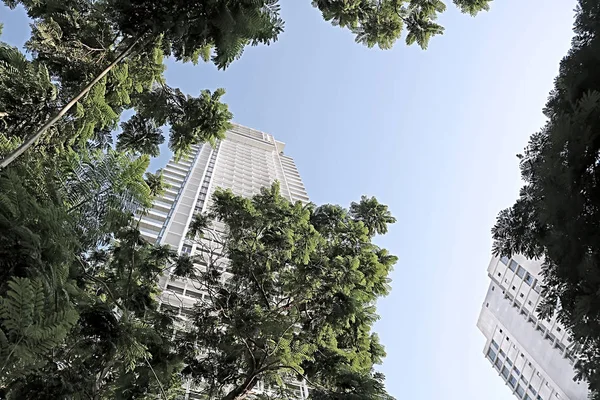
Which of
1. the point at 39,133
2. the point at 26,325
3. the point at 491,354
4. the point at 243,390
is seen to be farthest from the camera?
the point at 491,354

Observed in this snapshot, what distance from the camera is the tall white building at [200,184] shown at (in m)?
24.0

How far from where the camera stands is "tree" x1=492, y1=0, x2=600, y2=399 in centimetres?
235

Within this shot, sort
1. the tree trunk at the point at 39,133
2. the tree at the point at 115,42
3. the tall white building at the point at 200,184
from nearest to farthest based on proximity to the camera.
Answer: the tree trunk at the point at 39,133 < the tree at the point at 115,42 < the tall white building at the point at 200,184

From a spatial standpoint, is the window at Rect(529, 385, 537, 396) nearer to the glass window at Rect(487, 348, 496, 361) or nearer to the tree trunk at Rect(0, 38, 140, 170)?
the glass window at Rect(487, 348, 496, 361)

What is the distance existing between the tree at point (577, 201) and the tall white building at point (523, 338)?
3408cm

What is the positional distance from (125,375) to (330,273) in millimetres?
3617

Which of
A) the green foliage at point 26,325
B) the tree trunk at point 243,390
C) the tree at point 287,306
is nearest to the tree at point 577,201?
the green foliage at point 26,325

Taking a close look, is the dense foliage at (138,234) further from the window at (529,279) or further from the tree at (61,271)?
the window at (529,279)

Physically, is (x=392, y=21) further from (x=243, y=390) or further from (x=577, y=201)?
(x=243, y=390)

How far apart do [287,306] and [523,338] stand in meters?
39.6

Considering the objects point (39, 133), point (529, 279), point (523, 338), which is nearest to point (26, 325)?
point (39, 133)

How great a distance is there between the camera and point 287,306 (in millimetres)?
7871

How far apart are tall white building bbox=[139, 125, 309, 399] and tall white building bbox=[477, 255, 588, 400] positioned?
2160 cm

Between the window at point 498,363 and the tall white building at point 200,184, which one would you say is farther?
the window at point 498,363
